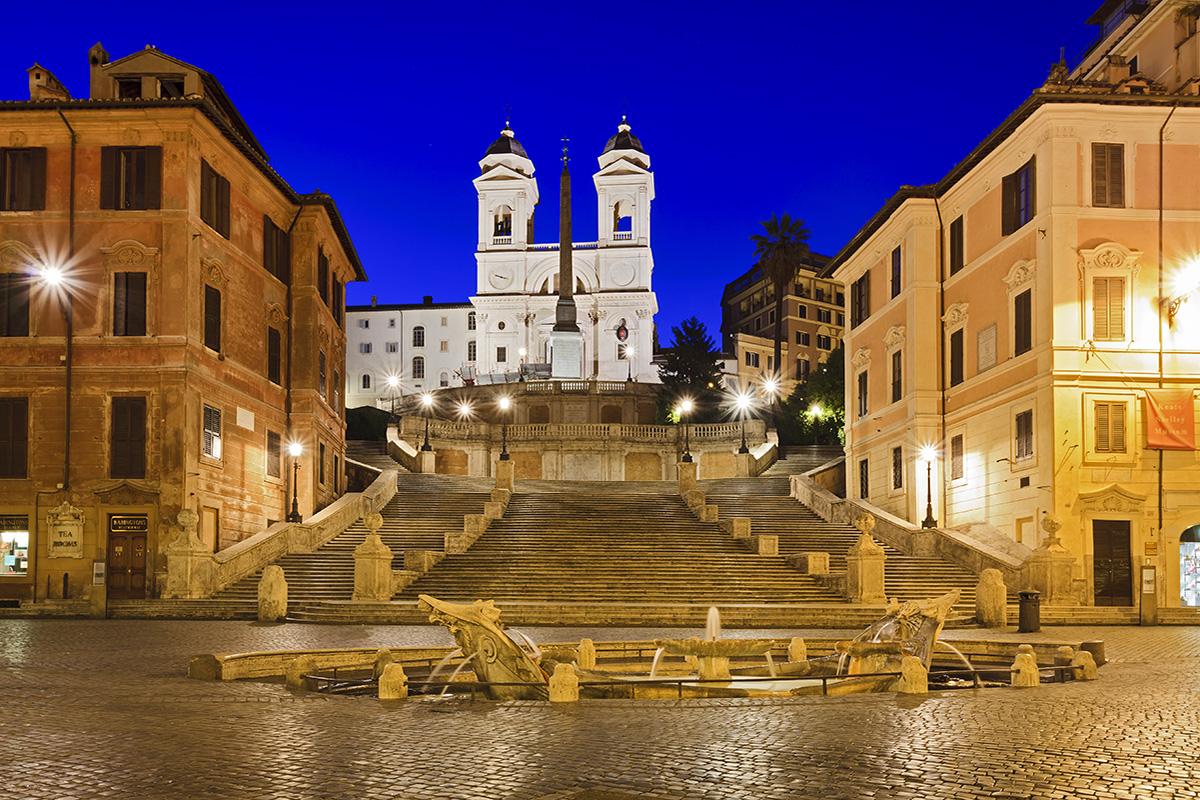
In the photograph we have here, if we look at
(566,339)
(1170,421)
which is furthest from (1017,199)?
(566,339)

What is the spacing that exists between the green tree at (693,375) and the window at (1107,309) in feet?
143

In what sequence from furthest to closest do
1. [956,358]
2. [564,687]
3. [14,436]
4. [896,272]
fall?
[896,272] < [956,358] < [14,436] < [564,687]

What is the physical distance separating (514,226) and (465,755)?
10414cm

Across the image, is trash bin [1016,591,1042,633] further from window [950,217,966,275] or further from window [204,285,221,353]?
window [204,285,221,353]

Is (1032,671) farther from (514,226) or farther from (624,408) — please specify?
(514,226)

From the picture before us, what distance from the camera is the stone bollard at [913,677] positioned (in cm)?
1382

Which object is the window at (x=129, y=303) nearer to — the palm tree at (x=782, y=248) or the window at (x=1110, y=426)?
the window at (x=1110, y=426)

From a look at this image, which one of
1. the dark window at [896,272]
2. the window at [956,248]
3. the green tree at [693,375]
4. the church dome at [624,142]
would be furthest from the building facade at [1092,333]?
the church dome at [624,142]

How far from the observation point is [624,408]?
73.0 metres

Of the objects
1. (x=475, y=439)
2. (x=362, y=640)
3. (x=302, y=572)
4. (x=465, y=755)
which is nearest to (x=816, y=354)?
(x=475, y=439)

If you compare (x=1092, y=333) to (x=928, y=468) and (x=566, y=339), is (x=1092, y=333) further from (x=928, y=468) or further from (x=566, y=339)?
(x=566, y=339)

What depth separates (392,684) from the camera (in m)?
13.3

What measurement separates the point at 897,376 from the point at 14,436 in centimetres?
2790

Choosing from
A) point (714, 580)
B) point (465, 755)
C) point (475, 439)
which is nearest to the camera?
point (465, 755)
